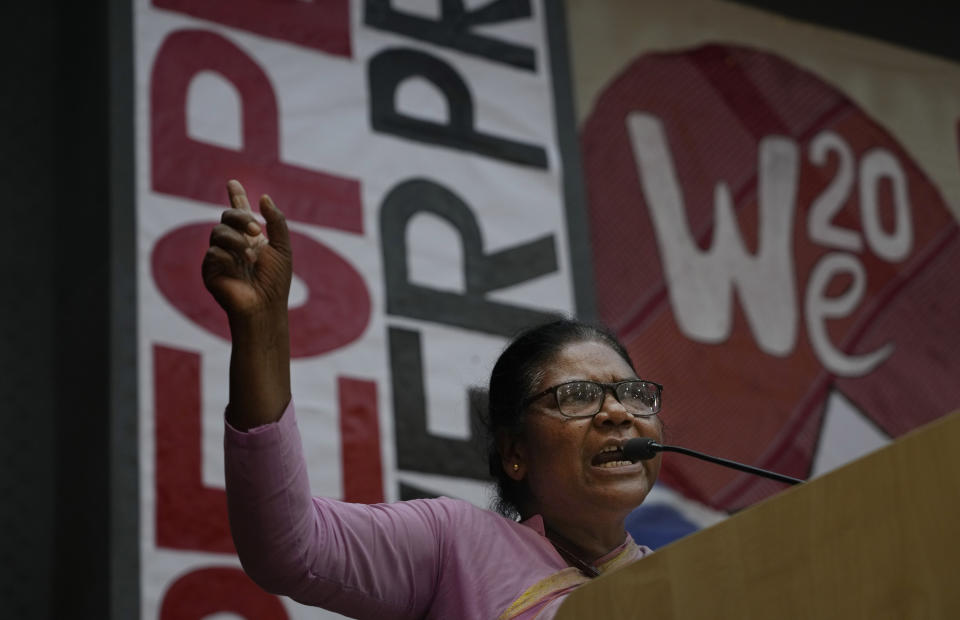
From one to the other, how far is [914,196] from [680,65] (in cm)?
89

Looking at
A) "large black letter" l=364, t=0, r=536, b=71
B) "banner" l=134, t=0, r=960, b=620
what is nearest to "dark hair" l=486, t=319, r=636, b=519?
"banner" l=134, t=0, r=960, b=620

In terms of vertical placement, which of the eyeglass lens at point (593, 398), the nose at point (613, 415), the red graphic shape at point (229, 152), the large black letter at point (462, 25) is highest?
the large black letter at point (462, 25)

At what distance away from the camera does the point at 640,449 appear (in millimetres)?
1492

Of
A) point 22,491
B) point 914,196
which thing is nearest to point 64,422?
point 22,491

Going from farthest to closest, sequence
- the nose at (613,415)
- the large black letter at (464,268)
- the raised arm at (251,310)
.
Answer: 1. the large black letter at (464,268)
2. the nose at (613,415)
3. the raised arm at (251,310)

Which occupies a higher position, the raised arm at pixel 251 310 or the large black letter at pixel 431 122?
the large black letter at pixel 431 122

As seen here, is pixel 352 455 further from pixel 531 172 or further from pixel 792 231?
pixel 792 231

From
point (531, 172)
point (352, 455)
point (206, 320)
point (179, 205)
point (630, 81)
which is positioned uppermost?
point (630, 81)

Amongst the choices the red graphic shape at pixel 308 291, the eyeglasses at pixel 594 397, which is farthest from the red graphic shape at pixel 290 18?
the eyeglasses at pixel 594 397

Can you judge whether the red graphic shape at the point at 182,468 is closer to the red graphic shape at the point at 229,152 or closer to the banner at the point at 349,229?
the banner at the point at 349,229

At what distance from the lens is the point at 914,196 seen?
4359 millimetres

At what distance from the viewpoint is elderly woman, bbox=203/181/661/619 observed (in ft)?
4.24

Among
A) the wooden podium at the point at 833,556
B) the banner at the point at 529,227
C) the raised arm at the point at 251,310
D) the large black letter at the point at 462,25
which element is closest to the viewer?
the wooden podium at the point at 833,556

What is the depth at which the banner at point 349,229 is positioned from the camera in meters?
2.69
